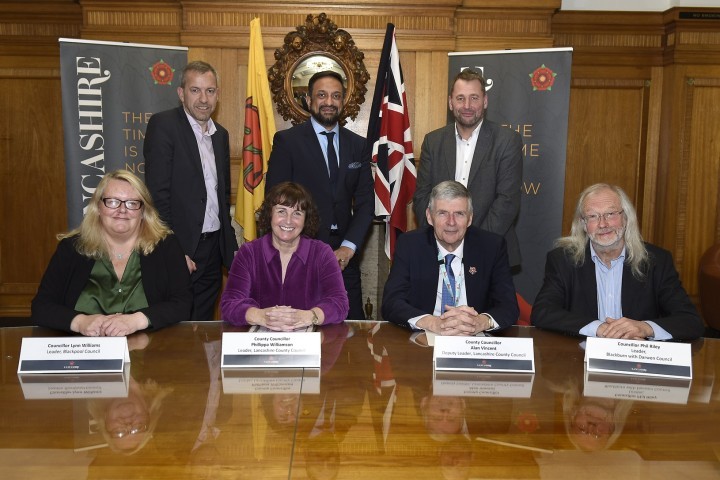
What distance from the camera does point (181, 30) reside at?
16.2 ft

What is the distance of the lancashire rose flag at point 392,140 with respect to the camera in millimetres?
4047

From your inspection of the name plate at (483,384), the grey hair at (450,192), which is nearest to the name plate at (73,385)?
the name plate at (483,384)

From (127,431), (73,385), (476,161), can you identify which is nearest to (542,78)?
(476,161)

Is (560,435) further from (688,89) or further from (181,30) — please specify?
(688,89)

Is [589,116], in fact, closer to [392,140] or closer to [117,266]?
[392,140]

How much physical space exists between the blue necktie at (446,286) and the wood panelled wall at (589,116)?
2.45 metres

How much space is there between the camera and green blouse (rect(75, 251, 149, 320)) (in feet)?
8.13

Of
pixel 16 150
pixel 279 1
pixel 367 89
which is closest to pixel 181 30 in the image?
pixel 279 1

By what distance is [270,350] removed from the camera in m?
1.99

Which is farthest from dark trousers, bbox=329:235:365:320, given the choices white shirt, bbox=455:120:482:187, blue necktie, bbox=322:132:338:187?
white shirt, bbox=455:120:482:187

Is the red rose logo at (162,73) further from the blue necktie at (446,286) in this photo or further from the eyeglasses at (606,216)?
the eyeglasses at (606,216)

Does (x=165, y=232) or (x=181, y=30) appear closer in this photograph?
(x=165, y=232)

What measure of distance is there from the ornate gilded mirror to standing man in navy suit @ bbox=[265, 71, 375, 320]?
137cm

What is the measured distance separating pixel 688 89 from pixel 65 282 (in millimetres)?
5028
